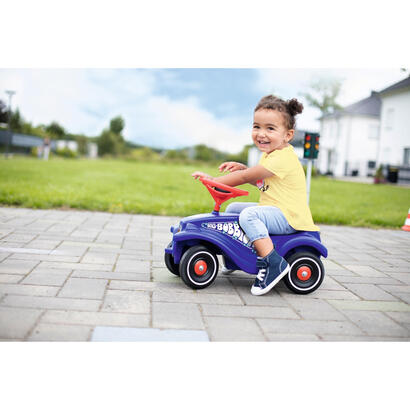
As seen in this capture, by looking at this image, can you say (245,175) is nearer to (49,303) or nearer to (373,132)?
(49,303)

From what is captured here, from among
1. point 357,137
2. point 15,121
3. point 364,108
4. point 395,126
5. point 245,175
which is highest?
point 364,108

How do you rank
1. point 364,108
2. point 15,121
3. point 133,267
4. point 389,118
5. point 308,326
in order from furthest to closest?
point 364,108 → point 389,118 → point 15,121 → point 133,267 → point 308,326

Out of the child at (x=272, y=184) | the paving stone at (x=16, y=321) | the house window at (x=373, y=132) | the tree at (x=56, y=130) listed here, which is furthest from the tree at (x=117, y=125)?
the paving stone at (x=16, y=321)

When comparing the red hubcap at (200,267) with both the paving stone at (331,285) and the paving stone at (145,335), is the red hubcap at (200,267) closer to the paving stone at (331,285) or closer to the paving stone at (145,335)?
the paving stone at (145,335)

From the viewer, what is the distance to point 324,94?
976 inches

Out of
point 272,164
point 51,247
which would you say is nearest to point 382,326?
point 272,164

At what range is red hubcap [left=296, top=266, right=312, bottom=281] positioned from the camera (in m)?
3.17

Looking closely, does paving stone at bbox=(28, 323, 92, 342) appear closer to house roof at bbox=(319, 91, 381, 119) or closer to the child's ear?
the child's ear

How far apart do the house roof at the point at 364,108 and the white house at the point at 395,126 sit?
484 centimetres

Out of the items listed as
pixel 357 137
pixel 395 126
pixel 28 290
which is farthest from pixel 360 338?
pixel 357 137

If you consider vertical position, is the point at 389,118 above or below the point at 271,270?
above

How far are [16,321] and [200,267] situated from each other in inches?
49.3

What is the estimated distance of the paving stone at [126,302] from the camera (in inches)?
104
